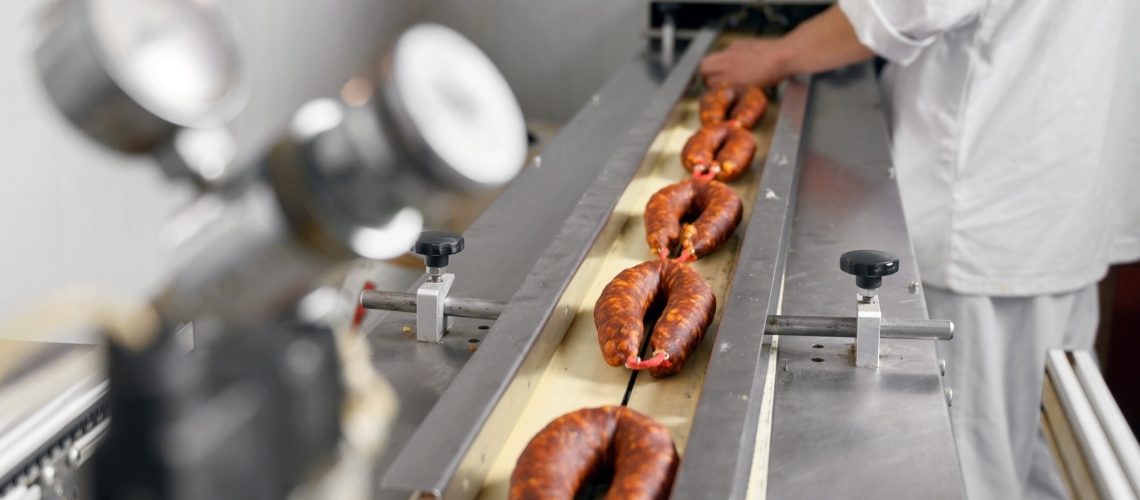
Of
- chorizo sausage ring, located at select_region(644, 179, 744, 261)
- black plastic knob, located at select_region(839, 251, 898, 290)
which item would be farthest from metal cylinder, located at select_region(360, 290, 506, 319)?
black plastic knob, located at select_region(839, 251, 898, 290)

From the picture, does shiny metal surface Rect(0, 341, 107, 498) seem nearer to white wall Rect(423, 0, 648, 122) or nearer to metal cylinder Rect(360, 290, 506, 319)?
metal cylinder Rect(360, 290, 506, 319)

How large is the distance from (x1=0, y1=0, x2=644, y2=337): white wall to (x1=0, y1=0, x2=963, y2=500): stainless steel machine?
71cm

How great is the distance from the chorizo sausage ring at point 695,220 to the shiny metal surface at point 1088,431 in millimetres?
799

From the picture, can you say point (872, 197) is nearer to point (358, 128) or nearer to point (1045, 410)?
point (1045, 410)

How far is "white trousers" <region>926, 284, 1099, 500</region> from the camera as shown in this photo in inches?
98.5

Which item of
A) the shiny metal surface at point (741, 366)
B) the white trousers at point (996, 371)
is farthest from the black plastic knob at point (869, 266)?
the white trousers at point (996, 371)

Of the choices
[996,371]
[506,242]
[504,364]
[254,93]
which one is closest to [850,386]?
[504,364]

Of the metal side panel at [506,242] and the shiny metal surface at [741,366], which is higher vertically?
the shiny metal surface at [741,366]

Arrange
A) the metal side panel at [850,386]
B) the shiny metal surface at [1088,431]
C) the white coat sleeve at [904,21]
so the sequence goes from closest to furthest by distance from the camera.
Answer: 1. the metal side panel at [850,386]
2. the shiny metal surface at [1088,431]
3. the white coat sleeve at [904,21]

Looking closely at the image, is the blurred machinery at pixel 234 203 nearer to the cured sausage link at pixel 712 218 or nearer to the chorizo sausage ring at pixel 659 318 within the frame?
the chorizo sausage ring at pixel 659 318

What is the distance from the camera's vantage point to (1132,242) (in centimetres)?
266

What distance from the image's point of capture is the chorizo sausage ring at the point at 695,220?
165 centimetres

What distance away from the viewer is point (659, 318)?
1369 mm

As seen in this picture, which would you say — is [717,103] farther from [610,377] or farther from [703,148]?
[610,377]
